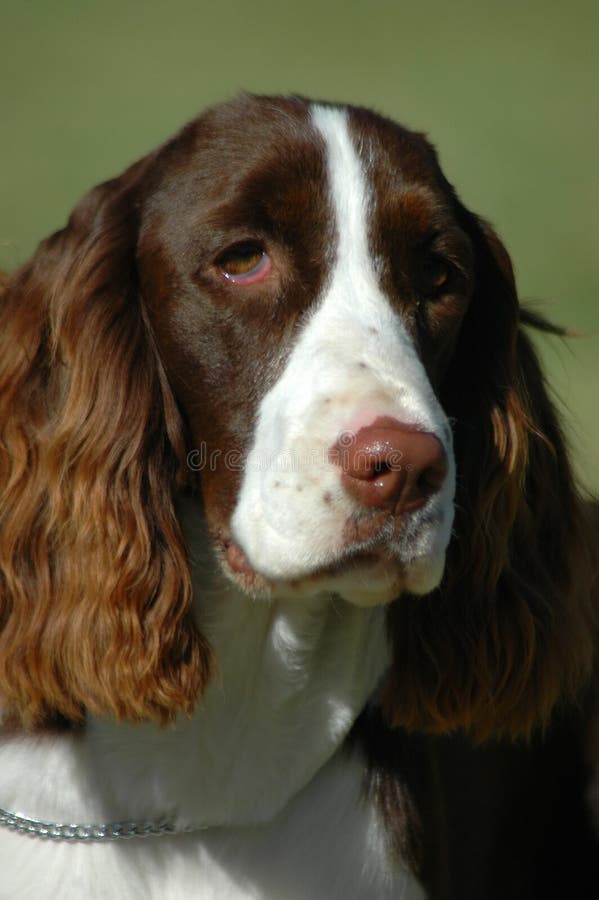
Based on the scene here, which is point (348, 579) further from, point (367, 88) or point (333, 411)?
point (367, 88)

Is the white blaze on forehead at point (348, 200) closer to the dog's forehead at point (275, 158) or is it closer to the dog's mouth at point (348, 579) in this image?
the dog's forehead at point (275, 158)

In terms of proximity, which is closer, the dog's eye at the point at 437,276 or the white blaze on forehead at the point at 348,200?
the white blaze on forehead at the point at 348,200

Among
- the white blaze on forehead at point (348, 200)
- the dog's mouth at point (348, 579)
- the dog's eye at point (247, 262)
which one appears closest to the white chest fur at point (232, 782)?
the dog's mouth at point (348, 579)

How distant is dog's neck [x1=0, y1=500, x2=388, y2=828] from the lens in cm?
334

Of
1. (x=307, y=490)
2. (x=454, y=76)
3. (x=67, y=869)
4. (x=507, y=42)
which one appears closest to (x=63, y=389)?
(x=307, y=490)

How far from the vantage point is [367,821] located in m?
3.46

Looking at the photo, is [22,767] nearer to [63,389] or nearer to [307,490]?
[63,389]

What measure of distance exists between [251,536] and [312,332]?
0.42 m

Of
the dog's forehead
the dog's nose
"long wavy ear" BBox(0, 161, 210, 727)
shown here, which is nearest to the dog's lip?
the dog's nose

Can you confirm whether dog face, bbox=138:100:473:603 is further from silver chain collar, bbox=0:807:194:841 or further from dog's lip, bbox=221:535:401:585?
silver chain collar, bbox=0:807:194:841

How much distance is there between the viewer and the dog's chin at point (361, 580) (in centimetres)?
287

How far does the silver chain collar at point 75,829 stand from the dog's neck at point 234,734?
18 mm

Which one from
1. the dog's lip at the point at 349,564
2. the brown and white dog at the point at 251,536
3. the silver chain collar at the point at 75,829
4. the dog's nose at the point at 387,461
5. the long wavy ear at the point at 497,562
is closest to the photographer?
the dog's nose at the point at 387,461

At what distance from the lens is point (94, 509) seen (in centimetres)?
318
